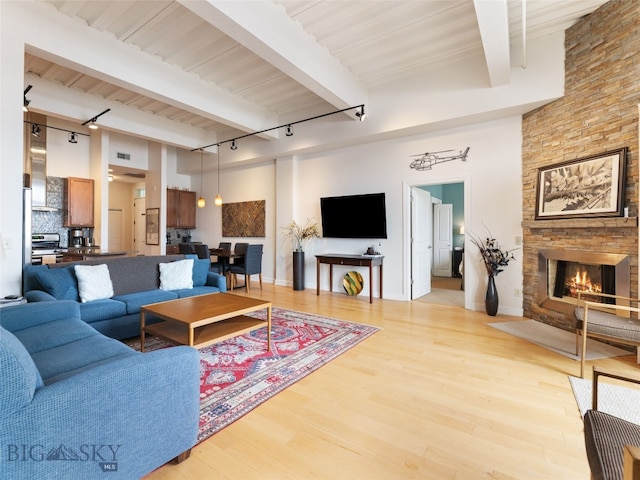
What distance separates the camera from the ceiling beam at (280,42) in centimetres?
279

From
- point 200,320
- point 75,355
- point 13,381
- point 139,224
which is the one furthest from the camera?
point 139,224

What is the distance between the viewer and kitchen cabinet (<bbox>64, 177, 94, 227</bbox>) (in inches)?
252

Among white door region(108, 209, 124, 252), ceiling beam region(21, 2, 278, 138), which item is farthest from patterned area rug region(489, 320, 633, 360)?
white door region(108, 209, 124, 252)

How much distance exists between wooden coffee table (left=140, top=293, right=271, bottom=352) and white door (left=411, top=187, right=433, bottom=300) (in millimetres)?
3330

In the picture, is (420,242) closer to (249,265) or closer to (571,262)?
(571,262)

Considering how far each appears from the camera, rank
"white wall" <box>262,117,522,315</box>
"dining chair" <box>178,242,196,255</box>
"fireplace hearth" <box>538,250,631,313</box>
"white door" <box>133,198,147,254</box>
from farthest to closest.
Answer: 1. "white door" <box>133,198,147,254</box>
2. "dining chair" <box>178,242,196,255</box>
3. "white wall" <box>262,117,522,315</box>
4. "fireplace hearth" <box>538,250,631,313</box>

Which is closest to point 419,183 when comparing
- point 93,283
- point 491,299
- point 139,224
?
point 491,299

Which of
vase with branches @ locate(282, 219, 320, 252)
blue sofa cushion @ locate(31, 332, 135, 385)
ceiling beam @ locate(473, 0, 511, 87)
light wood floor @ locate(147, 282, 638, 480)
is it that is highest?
ceiling beam @ locate(473, 0, 511, 87)

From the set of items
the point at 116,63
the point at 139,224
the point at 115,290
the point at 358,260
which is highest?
the point at 116,63

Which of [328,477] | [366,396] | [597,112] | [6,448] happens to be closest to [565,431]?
[366,396]

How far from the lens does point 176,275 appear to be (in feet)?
13.3

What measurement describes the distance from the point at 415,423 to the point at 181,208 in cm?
809

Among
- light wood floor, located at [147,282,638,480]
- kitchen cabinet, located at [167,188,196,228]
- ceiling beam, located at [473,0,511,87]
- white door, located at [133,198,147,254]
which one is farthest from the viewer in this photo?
white door, located at [133,198,147,254]

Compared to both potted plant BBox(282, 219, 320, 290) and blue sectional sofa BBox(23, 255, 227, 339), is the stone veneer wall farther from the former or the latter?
blue sectional sofa BBox(23, 255, 227, 339)
